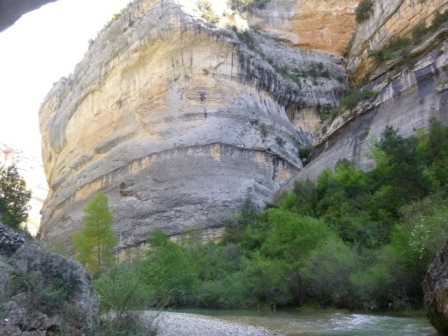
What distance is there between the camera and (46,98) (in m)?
63.7

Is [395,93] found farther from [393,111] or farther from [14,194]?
[14,194]

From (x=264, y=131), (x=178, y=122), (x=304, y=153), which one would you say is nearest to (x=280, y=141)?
(x=264, y=131)

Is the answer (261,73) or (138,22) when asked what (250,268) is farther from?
(138,22)

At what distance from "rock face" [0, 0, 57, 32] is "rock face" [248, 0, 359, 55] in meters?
54.9

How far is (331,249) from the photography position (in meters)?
19.0

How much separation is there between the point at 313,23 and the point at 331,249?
156ft

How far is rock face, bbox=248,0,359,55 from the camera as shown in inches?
2370

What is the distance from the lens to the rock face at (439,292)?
8.84m

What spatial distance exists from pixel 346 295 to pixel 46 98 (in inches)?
2191

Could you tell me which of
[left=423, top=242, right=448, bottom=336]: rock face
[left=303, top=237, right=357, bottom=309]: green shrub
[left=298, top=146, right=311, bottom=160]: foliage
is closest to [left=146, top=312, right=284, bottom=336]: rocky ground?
[left=423, top=242, right=448, bottom=336]: rock face

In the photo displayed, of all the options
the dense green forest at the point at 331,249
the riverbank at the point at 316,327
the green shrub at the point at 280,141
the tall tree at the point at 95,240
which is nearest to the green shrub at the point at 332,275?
the dense green forest at the point at 331,249

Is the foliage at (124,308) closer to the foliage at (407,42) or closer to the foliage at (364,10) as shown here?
the foliage at (407,42)

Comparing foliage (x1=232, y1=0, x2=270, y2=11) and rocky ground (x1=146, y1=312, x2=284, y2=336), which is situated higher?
foliage (x1=232, y1=0, x2=270, y2=11)

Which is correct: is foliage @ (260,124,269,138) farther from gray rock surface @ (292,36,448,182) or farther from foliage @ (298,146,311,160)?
gray rock surface @ (292,36,448,182)
